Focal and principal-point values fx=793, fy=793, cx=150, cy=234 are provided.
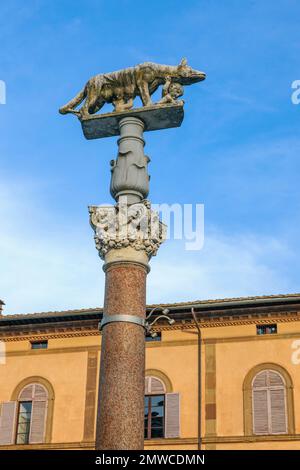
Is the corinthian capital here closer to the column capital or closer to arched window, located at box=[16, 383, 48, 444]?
the column capital

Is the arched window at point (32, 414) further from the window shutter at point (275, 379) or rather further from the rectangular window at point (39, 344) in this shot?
the window shutter at point (275, 379)

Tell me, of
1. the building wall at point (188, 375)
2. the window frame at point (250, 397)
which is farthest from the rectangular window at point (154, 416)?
the window frame at point (250, 397)

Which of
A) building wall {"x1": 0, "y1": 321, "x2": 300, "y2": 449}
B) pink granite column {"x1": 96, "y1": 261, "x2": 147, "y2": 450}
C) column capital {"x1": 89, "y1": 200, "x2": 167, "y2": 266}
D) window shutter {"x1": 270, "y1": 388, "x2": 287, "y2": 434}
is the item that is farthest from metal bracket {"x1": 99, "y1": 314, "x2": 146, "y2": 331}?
window shutter {"x1": 270, "y1": 388, "x2": 287, "y2": 434}

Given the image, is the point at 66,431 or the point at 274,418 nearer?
the point at 274,418

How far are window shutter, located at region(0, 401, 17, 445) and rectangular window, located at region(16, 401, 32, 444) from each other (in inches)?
7.7

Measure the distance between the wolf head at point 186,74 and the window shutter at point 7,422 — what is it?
18.0 meters

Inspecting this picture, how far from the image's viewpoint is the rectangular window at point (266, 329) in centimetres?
2550

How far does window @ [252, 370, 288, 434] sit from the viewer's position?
949 inches

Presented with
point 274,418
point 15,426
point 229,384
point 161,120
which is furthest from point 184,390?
point 161,120

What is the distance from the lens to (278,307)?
25.4 meters

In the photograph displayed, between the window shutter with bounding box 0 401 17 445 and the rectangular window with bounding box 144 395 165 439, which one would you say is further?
the window shutter with bounding box 0 401 17 445

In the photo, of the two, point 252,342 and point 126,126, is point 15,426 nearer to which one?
point 252,342

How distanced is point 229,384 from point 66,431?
555cm
